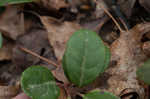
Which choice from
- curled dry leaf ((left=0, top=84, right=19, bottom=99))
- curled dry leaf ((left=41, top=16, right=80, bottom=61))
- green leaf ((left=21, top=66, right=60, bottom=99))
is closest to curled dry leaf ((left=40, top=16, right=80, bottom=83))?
curled dry leaf ((left=41, top=16, right=80, bottom=61))

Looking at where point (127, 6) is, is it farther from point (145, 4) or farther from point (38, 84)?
point (38, 84)

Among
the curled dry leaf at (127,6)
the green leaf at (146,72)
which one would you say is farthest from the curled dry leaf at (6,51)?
the green leaf at (146,72)

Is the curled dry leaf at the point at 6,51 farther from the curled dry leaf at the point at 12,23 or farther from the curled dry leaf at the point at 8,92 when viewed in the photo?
the curled dry leaf at the point at 8,92

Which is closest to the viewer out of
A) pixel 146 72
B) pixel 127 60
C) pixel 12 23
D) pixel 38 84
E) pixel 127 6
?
pixel 146 72

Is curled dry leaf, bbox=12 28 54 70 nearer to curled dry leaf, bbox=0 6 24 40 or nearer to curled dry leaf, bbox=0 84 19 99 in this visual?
curled dry leaf, bbox=0 6 24 40

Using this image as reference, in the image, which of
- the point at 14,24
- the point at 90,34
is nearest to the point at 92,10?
the point at 90,34

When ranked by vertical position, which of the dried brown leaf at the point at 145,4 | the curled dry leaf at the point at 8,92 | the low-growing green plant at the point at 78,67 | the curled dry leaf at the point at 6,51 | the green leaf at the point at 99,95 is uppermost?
the dried brown leaf at the point at 145,4

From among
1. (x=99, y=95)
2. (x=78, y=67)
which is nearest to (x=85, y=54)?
(x=78, y=67)
